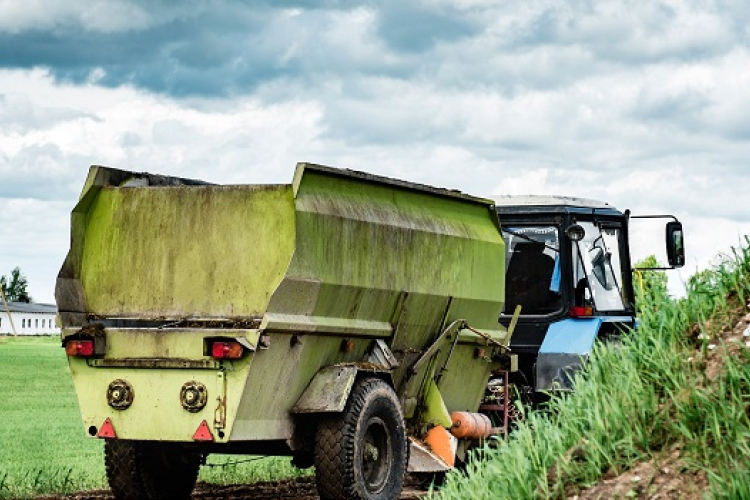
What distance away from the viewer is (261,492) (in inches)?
520

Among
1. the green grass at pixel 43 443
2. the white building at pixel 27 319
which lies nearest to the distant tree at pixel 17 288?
the white building at pixel 27 319

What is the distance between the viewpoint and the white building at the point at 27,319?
472 ft

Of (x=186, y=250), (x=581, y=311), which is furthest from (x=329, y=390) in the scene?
(x=581, y=311)

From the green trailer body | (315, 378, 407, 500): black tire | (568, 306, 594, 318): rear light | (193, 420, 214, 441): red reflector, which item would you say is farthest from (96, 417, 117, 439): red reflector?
(568, 306, 594, 318): rear light

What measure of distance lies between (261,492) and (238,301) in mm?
3336

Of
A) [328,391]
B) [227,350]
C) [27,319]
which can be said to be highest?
[227,350]

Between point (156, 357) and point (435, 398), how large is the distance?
3.27 m

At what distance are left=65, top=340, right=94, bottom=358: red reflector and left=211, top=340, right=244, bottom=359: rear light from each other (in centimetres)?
126

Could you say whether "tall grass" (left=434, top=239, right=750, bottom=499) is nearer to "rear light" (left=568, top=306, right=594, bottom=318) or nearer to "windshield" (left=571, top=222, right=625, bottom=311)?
"rear light" (left=568, top=306, right=594, bottom=318)

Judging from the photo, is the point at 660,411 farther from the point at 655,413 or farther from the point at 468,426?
the point at 468,426

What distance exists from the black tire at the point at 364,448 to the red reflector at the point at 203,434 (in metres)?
0.93

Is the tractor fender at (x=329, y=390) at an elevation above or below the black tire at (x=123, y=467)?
above

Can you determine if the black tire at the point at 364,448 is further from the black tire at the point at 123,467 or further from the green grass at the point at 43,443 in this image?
the green grass at the point at 43,443

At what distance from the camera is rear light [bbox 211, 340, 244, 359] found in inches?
392
